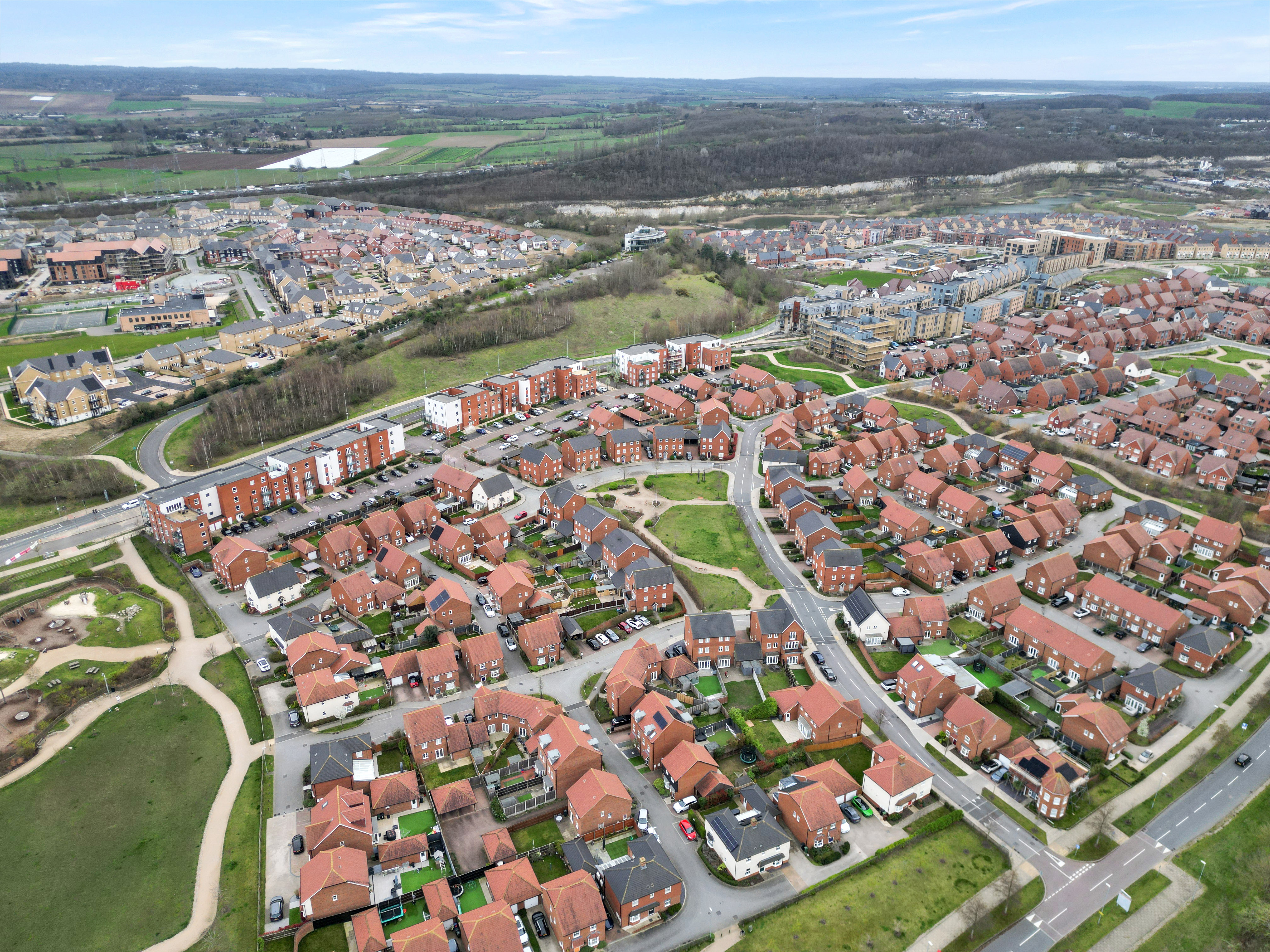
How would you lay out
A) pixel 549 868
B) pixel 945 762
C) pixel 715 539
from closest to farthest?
pixel 549 868
pixel 945 762
pixel 715 539

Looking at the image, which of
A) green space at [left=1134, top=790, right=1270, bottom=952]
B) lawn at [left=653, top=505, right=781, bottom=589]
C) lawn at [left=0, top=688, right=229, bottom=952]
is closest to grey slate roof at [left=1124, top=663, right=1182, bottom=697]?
green space at [left=1134, top=790, right=1270, bottom=952]

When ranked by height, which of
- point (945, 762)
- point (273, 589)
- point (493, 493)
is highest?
point (493, 493)

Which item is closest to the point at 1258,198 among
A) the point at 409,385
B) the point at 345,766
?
the point at 409,385

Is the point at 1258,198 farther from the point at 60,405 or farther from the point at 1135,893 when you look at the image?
the point at 60,405

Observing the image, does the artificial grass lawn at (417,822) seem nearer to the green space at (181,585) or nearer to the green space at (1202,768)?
the green space at (181,585)

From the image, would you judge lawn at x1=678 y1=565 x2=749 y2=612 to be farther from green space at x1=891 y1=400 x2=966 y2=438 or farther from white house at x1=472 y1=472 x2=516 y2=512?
green space at x1=891 y1=400 x2=966 y2=438

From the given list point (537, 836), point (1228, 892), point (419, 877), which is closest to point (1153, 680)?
point (1228, 892)

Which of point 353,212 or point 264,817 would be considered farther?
point 353,212

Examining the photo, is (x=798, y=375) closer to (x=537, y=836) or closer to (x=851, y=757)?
(x=851, y=757)
